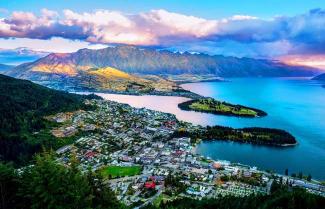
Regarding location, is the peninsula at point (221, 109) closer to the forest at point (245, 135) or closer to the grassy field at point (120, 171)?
the forest at point (245, 135)

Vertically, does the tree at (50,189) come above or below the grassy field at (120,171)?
above

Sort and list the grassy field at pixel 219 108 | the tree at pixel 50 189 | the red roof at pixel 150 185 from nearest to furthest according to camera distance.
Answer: the tree at pixel 50 189
the red roof at pixel 150 185
the grassy field at pixel 219 108

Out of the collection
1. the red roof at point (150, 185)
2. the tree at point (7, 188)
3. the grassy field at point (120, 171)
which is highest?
the tree at point (7, 188)

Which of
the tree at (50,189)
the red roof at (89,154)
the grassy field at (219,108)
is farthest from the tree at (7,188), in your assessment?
the grassy field at (219,108)

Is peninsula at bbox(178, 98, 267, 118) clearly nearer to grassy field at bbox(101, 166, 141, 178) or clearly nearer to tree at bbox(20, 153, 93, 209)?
grassy field at bbox(101, 166, 141, 178)

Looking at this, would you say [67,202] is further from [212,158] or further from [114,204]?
[212,158]

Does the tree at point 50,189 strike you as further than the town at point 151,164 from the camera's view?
No

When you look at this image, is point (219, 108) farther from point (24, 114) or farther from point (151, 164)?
point (151, 164)
